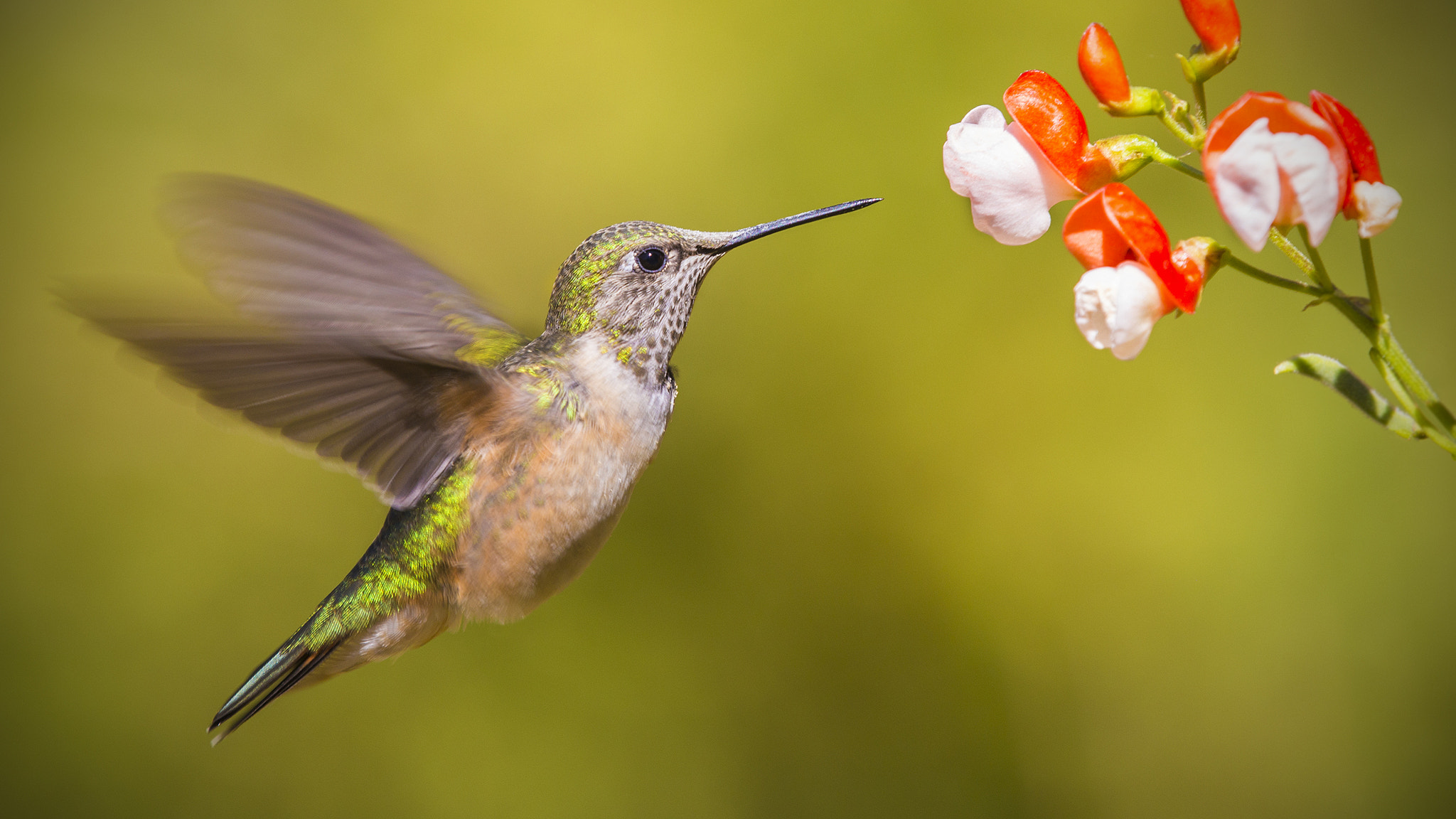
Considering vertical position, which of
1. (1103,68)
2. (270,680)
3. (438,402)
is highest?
(1103,68)

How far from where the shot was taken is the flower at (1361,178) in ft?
1.71

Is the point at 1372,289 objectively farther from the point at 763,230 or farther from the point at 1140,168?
the point at 763,230

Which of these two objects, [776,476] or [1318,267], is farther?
[776,476]

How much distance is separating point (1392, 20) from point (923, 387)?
1013mm

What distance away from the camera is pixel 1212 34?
605mm

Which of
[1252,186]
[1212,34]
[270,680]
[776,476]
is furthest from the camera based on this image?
[776,476]

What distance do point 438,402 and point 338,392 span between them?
0.29ft

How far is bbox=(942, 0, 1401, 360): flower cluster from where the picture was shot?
51 cm

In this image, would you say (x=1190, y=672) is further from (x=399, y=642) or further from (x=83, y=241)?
(x=83, y=241)

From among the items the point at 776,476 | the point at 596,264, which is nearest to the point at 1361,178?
the point at 596,264

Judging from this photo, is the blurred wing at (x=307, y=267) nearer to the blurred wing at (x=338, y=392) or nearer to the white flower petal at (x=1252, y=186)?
the blurred wing at (x=338, y=392)

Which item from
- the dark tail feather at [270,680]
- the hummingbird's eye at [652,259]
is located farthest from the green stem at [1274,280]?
the dark tail feather at [270,680]

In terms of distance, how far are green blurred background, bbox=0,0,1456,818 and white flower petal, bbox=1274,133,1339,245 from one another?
44.4 inches

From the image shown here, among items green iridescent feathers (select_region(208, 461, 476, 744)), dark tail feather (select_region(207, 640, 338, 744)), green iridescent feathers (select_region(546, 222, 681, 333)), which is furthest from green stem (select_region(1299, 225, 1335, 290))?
dark tail feather (select_region(207, 640, 338, 744))
